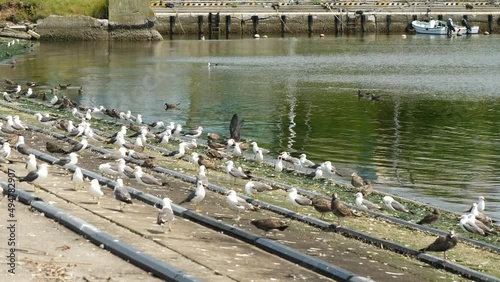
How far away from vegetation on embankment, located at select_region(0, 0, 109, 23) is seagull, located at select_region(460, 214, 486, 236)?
237ft

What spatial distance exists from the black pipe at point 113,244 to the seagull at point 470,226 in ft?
26.8

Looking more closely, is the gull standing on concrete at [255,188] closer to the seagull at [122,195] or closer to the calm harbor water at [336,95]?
the seagull at [122,195]

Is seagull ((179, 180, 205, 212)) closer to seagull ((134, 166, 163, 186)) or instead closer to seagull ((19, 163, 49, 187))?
seagull ((134, 166, 163, 186))

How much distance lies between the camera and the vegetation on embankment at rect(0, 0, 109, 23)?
87500 mm

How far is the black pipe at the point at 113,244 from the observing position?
1234 cm

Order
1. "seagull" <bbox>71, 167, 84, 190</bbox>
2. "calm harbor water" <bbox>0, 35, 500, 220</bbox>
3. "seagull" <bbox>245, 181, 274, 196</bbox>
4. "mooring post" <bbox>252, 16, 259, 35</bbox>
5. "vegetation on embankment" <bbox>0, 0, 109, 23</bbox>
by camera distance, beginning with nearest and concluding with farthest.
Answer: "seagull" <bbox>71, 167, 84, 190</bbox>, "seagull" <bbox>245, 181, 274, 196</bbox>, "calm harbor water" <bbox>0, 35, 500, 220</bbox>, "vegetation on embankment" <bbox>0, 0, 109, 23</bbox>, "mooring post" <bbox>252, 16, 259, 35</bbox>

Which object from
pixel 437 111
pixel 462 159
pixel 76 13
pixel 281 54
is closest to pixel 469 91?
pixel 437 111

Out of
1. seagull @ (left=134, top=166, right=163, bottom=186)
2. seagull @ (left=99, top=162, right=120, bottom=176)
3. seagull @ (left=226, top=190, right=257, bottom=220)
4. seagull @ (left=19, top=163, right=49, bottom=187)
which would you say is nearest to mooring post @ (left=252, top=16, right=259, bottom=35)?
seagull @ (left=99, top=162, right=120, bottom=176)

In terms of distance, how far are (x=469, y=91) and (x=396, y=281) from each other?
1612 inches

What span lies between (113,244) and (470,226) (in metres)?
8.49

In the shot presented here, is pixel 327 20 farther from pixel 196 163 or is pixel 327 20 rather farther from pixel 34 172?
pixel 34 172

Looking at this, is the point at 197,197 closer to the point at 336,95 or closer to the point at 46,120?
the point at 46,120

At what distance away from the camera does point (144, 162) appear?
23.7 meters

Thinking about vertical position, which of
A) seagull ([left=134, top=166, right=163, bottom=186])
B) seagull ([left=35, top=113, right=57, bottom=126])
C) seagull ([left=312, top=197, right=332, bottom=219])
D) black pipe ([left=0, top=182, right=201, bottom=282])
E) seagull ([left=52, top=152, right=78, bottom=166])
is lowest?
seagull ([left=35, top=113, right=57, bottom=126])
